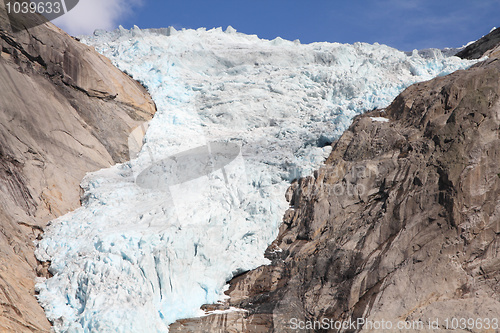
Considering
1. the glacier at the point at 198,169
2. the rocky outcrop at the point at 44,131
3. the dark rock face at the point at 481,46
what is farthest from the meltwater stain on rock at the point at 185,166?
the dark rock face at the point at 481,46

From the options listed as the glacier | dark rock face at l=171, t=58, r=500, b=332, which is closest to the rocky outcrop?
the glacier

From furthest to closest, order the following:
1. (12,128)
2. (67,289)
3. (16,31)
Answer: (16,31)
(12,128)
(67,289)

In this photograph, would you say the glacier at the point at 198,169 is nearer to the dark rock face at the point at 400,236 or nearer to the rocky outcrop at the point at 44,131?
the rocky outcrop at the point at 44,131

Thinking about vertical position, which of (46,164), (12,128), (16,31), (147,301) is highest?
(16,31)

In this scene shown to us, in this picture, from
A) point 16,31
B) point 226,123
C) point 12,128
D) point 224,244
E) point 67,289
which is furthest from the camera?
point 226,123

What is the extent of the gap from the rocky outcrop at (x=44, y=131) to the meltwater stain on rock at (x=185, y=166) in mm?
2186

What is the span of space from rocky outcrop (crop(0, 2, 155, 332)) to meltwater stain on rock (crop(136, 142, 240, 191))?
7.17ft

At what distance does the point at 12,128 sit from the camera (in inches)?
825

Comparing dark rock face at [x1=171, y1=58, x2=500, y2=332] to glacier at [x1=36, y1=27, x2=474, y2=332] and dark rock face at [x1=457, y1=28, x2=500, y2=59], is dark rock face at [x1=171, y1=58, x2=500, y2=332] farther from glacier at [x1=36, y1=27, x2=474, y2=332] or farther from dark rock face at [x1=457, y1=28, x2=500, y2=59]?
dark rock face at [x1=457, y1=28, x2=500, y2=59]

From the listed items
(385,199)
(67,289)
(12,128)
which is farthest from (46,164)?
(385,199)

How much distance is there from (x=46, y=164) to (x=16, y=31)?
5.71 metres

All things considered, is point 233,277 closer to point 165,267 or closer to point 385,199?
point 165,267

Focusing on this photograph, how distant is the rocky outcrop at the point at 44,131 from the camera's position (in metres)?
17.7

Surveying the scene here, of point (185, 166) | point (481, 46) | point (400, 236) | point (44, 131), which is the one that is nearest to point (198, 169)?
point (185, 166)
